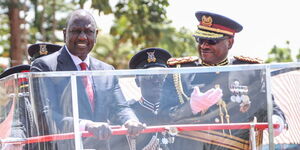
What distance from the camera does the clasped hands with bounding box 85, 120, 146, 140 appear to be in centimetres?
439

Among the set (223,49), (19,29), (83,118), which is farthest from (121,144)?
(19,29)

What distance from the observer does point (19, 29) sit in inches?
714

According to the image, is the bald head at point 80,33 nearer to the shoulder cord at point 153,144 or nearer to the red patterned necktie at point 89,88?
the red patterned necktie at point 89,88

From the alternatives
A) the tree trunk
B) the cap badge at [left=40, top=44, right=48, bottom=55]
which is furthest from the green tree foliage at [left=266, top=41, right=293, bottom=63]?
the cap badge at [left=40, top=44, right=48, bottom=55]

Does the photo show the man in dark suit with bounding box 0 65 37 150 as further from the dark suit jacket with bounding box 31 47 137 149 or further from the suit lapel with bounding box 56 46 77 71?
the suit lapel with bounding box 56 46 77 71

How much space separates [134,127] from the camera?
14.6 feet

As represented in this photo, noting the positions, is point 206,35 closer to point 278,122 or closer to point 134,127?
point 278,122

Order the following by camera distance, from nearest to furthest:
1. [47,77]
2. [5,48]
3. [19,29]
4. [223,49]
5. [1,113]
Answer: [47,77], [1,113], [223,49], [19,29], [5,48]

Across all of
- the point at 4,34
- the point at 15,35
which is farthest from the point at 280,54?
the point at 15,35

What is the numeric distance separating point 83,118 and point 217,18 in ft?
6.57

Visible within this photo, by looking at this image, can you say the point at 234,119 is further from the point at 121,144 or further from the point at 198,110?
the point at 121,144

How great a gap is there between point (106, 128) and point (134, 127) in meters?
0.19

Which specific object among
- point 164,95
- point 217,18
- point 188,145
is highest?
point 217,18

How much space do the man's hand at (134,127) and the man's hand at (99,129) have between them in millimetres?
126
